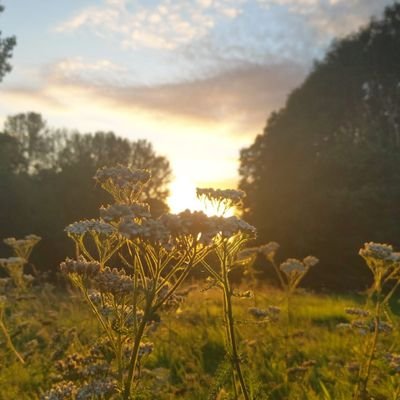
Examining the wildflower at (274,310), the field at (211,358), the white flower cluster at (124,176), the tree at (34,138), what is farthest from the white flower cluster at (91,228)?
the tree at (34,138)

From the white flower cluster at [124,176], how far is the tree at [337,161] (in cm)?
2541

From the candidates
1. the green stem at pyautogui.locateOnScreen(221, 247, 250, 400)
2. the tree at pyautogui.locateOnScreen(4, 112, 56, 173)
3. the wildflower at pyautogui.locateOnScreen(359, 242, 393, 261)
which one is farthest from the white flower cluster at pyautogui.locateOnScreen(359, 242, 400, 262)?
the tree at pyautogui.locateOnScreen(4, 112, 56, 173)

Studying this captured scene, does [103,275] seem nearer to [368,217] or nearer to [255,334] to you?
[255,334]

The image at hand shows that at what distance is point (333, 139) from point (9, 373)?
32.9 m

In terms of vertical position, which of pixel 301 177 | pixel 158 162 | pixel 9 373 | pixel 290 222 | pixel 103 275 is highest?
pixel 158 162

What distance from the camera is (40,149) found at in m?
53.5

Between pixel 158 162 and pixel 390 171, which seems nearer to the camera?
pixel 390 171

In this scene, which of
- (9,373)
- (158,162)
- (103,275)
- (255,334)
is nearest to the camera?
(103,275)

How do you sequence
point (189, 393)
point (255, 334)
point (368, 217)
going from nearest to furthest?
point (189, 393)
point (255, 334)
point (368, 217)

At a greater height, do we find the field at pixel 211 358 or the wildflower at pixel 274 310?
the wildflower at pixel 274 310

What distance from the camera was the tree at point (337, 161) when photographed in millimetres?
28938

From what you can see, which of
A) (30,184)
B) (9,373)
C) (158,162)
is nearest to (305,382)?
(9,373)

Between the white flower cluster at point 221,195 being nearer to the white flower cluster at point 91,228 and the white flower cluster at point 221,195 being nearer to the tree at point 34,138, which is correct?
the white flower cluster at point 91,228

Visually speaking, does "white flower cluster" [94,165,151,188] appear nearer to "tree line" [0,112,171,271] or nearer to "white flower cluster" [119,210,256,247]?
"white flower cluster" [119,210,256,247]
